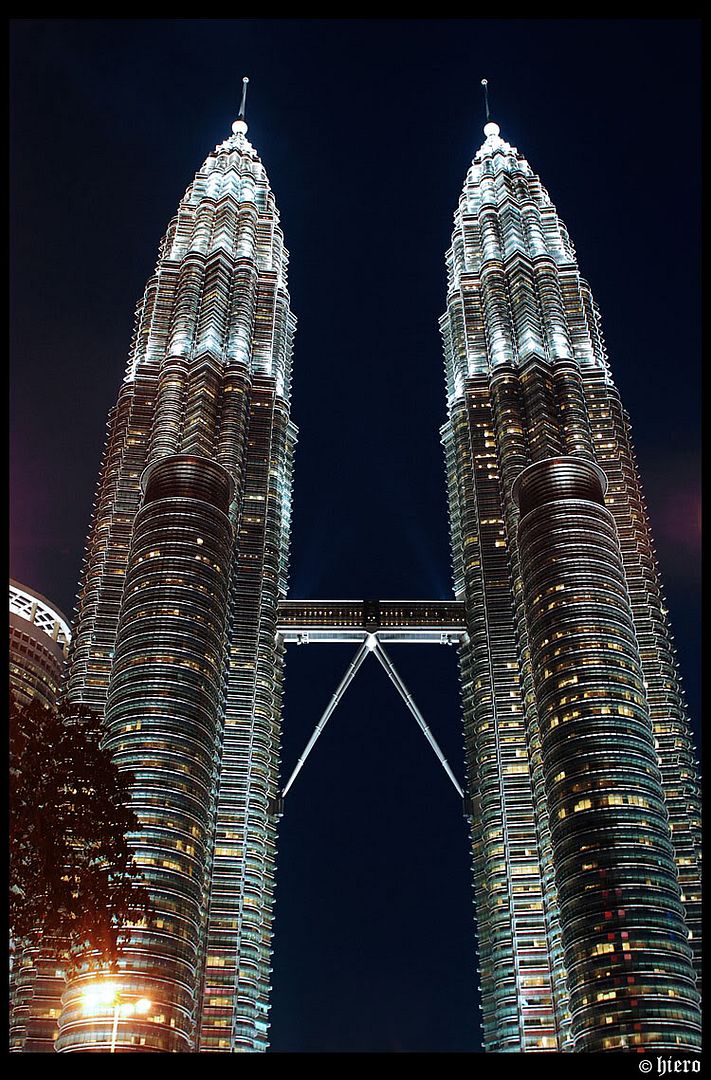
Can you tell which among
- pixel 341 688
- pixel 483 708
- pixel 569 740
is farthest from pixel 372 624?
pixel 569 740

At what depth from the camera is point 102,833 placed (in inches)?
1435

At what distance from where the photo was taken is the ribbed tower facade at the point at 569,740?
12256cm

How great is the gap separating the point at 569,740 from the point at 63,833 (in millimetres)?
114334

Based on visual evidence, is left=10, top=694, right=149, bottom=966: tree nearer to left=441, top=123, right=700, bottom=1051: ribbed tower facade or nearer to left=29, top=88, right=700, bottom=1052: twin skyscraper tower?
left=29, top=88, right=700, bottom=1052: twin skyscraper tower

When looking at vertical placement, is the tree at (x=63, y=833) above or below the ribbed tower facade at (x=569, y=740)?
below

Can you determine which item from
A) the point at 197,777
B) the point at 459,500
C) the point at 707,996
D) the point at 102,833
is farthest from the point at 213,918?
the point at 707,996

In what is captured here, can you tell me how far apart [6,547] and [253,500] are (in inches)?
6729

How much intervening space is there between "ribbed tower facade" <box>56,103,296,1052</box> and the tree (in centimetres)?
7736

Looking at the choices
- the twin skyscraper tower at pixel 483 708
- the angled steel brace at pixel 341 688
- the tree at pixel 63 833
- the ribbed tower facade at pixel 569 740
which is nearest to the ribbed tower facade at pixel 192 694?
the twin skyscraper tower at pixel 483 708

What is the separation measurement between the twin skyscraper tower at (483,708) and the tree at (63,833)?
85.8 metres

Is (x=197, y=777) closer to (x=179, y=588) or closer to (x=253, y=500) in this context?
(x=179, y=588)

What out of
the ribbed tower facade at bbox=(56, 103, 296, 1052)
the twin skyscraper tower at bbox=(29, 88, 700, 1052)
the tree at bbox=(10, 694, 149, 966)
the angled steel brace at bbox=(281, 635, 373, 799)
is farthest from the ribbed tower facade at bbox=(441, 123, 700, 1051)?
the tree at bbox=(10, 694, 149, 966)

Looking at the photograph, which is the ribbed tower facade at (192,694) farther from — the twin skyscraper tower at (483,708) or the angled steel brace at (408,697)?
the angled steel brace at (408,697)

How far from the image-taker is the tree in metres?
33.0
